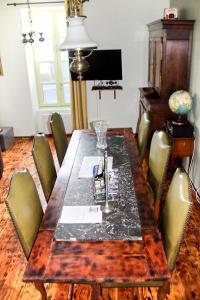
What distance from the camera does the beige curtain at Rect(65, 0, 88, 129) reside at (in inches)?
195

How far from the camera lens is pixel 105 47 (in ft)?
15.9

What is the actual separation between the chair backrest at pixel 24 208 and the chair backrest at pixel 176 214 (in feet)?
2.68

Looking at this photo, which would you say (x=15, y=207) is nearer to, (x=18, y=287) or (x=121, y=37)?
(x=18, y=287)

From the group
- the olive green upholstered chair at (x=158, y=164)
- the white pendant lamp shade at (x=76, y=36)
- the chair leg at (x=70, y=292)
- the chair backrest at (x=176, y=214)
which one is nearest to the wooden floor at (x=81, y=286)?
the chair leg at (x=70, y=292)

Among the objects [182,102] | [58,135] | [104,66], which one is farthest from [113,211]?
[104,66]

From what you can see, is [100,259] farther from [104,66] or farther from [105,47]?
[105,47]

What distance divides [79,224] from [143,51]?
391 cm

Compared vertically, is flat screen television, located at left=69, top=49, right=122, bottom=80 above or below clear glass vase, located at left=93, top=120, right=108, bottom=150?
above

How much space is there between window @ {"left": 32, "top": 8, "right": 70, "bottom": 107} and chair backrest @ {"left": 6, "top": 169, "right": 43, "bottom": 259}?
12.7ft

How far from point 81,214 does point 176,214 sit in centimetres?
56

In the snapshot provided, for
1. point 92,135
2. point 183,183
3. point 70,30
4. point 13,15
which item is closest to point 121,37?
point 13,15

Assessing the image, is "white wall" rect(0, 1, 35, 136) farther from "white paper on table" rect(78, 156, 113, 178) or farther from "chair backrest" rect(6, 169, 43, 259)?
"chair backrest" rect(6, 169, 43, 259)

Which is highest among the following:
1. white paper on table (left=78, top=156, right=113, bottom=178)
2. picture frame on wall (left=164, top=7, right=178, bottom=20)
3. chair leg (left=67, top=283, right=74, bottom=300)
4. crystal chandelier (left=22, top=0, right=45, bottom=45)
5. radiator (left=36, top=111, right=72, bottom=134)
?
picture frame on wall (left=164, top=7, right=178, bottom=20)

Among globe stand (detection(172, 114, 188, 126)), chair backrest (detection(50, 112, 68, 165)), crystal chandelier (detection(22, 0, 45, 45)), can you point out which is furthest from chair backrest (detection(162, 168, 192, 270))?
crystal chandelier (detection(22, 0, 45, 45))
